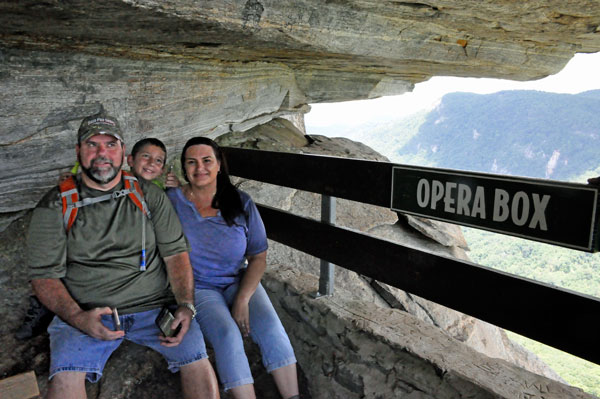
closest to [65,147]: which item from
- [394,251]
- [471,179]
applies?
[394,251]

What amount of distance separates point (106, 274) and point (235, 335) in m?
0.88

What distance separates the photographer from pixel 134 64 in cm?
502

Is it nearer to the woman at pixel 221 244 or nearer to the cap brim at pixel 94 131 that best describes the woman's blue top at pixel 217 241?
the woman at pixel 221 244

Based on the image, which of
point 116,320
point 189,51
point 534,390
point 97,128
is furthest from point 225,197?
point 189,51

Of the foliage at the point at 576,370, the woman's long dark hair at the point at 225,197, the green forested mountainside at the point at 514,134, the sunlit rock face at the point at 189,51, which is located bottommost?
the foliage at the point at 576,370

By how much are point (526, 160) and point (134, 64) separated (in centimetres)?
14710

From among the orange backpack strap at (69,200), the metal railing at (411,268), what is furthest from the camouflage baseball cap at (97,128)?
the metal railing at (411,268)

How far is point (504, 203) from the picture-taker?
2062 millimetres

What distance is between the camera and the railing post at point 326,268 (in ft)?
10.6

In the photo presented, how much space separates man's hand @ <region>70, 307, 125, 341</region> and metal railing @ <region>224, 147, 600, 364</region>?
1.50 metres

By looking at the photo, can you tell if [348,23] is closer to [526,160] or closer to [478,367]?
[478,367]

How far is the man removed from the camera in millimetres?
2521

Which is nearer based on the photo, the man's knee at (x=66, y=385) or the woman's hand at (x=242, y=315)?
the man's knee at (x=66, y=385)

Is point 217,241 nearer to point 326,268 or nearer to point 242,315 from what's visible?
point 242,315
